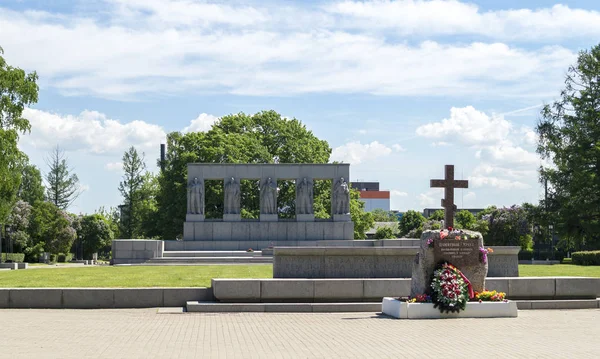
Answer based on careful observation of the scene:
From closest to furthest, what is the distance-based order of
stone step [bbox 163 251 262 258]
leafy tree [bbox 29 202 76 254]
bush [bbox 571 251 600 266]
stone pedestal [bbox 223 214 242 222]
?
bush [bbox 571 251 600 266]
stone step [bbox 163 251 262 258]
stone pedestal [bbox 223 214 242 222]
leafy tree [bbox 29 202 76 254]

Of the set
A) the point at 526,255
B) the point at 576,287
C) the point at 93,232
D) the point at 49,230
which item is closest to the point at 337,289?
the point at 576,287

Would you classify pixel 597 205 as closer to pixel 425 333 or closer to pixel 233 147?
pixel 233 147

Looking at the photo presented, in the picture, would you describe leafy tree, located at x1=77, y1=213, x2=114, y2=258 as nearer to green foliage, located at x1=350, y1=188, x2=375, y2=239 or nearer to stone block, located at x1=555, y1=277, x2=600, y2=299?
green foliage, located at x1=350, y1=188, x2=375, y2=239

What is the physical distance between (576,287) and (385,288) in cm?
534

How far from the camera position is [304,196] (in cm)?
5606

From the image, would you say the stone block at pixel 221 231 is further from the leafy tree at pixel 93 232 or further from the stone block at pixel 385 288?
the leafy tree at pixel 93 232

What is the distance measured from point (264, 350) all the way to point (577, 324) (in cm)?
785

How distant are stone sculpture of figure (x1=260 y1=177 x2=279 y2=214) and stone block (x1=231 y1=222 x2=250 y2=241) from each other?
1.81m

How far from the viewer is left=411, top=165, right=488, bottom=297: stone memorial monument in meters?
19.8

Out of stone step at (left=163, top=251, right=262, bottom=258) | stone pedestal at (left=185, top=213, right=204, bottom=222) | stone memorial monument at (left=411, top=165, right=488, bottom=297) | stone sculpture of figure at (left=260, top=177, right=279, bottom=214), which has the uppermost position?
stone sculpture of figure at (left=260, top=177, right=279, bottom=214)

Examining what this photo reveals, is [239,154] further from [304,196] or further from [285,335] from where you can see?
[285,335]

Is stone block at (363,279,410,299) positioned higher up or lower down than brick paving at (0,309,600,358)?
higher up

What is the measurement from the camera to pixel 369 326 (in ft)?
57.8

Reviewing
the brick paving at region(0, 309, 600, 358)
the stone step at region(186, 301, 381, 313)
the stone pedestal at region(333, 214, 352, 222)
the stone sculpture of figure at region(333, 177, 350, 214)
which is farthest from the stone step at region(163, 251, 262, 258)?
the brick paving at region(0, 309, 600, 358)
